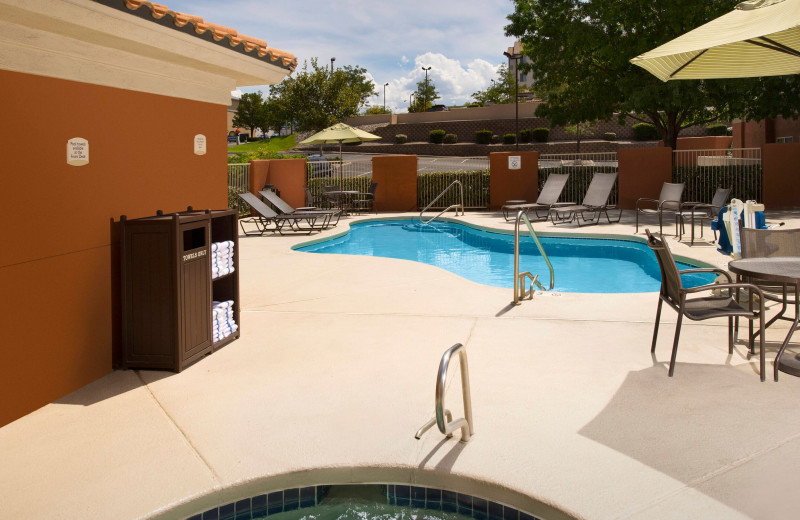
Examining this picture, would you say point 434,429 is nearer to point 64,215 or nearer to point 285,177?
point 64,215

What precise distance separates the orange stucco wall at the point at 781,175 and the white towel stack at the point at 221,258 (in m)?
16.1

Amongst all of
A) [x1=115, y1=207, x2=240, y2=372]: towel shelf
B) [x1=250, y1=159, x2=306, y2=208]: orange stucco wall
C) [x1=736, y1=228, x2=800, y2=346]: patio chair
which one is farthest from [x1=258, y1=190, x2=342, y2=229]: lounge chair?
[x1=736, y1=228, x2=800, y2=346]: patio chair

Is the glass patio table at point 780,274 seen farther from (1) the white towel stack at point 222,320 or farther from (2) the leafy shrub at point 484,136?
(2) the leafy shrub at point 484,136

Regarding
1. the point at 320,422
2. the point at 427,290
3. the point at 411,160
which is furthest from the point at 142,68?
the point at 411,160

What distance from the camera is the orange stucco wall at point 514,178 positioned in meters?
19.5

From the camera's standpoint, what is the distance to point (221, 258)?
5855mm

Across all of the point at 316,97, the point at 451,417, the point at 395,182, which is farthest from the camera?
the point at 316,97

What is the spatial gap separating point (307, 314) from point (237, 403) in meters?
2.66

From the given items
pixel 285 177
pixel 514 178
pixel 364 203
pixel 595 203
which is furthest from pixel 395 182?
pixel 595 203

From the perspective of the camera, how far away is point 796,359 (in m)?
5.18

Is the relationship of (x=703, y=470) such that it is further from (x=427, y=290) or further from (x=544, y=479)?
(x=427, y=290)

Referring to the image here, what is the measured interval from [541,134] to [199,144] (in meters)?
41.5

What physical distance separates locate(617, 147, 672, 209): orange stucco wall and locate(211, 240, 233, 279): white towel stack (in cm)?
1440

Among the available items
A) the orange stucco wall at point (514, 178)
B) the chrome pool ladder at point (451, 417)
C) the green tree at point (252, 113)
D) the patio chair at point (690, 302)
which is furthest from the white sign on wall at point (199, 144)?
the green tree at point (252, 113)
